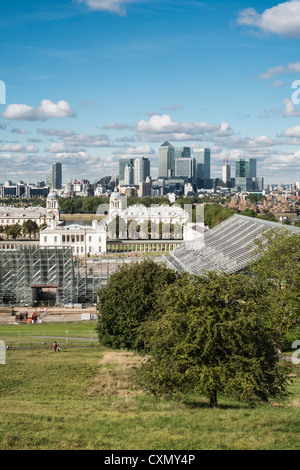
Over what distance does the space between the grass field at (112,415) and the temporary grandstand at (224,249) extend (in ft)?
46.3

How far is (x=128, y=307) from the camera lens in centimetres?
3086

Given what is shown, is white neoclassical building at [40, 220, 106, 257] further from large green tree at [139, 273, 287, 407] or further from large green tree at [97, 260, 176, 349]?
large green tree at [139, 273, 287, 407]

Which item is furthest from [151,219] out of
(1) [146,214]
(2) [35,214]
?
(2) [35,214]

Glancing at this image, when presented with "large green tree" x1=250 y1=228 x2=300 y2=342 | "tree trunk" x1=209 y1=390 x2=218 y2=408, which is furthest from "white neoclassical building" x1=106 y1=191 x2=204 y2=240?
"tree trunk" x1=209 y1=390 x2=218 y2=408

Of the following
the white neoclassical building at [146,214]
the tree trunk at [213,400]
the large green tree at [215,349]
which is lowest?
the tree trunk at [213,400]

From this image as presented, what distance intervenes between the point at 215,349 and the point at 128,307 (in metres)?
13.6

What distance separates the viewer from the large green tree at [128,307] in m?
30.6

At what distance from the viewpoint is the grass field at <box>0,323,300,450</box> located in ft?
44.0

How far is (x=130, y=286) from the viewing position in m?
31.6

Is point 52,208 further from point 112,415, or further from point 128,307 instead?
point 112,415

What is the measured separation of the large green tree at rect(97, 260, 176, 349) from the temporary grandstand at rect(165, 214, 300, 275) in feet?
18.6

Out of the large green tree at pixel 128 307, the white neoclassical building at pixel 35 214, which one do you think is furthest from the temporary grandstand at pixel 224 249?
the white neoclassical building at pixel 35 214

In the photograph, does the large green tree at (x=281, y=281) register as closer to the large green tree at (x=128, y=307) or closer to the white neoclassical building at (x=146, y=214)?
the large green tree at (x=128, y=307)
